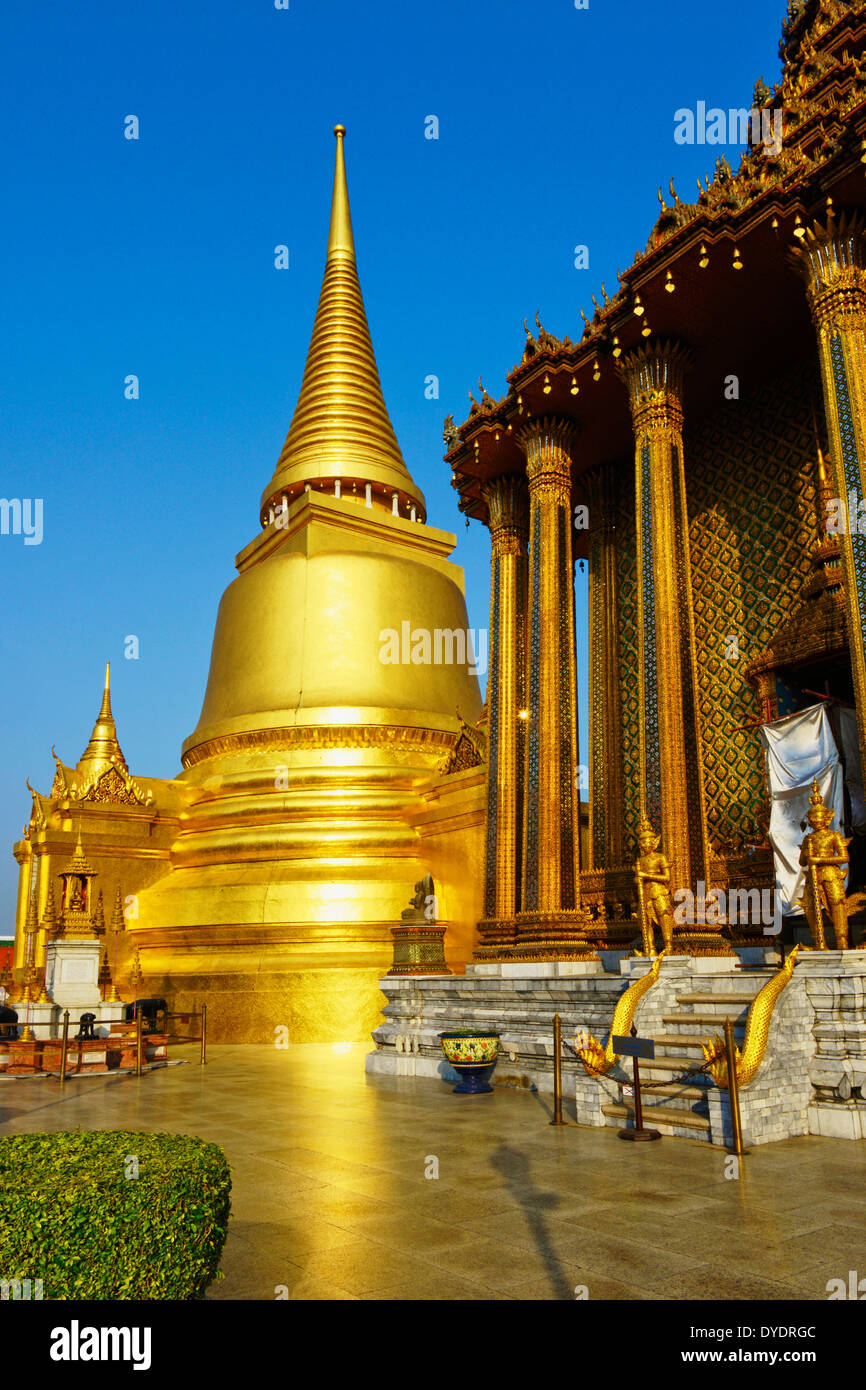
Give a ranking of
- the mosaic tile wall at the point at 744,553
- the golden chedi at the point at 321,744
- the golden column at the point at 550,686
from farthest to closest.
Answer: the golden chedi at the point at 321,744 → the golden column at the point at 550,686 → the mosaic tile wall at the point at 744,553

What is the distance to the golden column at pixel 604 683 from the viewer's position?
17.2 meters

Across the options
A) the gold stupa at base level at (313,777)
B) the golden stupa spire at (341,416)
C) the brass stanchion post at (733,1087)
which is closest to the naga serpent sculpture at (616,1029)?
the brass stanchion post at (733,1087)

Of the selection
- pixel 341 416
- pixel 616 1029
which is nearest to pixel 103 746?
pixel 341 416

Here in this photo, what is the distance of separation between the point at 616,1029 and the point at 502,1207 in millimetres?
4141

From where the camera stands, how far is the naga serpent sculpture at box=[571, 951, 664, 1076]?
9.44 m

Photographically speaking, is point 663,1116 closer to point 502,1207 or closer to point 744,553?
point 502,1207

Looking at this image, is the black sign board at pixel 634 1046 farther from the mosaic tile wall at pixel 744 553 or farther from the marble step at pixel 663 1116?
the mosaic tile wall at pixel 744 553

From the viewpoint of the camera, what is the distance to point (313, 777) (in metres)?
23.8

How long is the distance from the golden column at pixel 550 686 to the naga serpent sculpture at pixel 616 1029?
4591 mm

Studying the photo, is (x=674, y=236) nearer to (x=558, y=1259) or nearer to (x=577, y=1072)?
(x=577, y=1072)

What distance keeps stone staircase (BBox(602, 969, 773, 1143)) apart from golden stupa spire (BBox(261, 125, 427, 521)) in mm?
21541

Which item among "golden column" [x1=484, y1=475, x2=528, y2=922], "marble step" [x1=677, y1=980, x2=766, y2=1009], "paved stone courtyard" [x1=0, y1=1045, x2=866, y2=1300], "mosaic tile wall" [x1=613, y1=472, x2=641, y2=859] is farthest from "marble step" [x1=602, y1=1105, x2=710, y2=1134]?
"mosaic tile wall" [x1=613, y1=472, x2=641, y2=859]

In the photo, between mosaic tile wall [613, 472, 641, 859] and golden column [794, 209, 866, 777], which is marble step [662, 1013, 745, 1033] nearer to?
golden column [794, 209, 866, 777]
